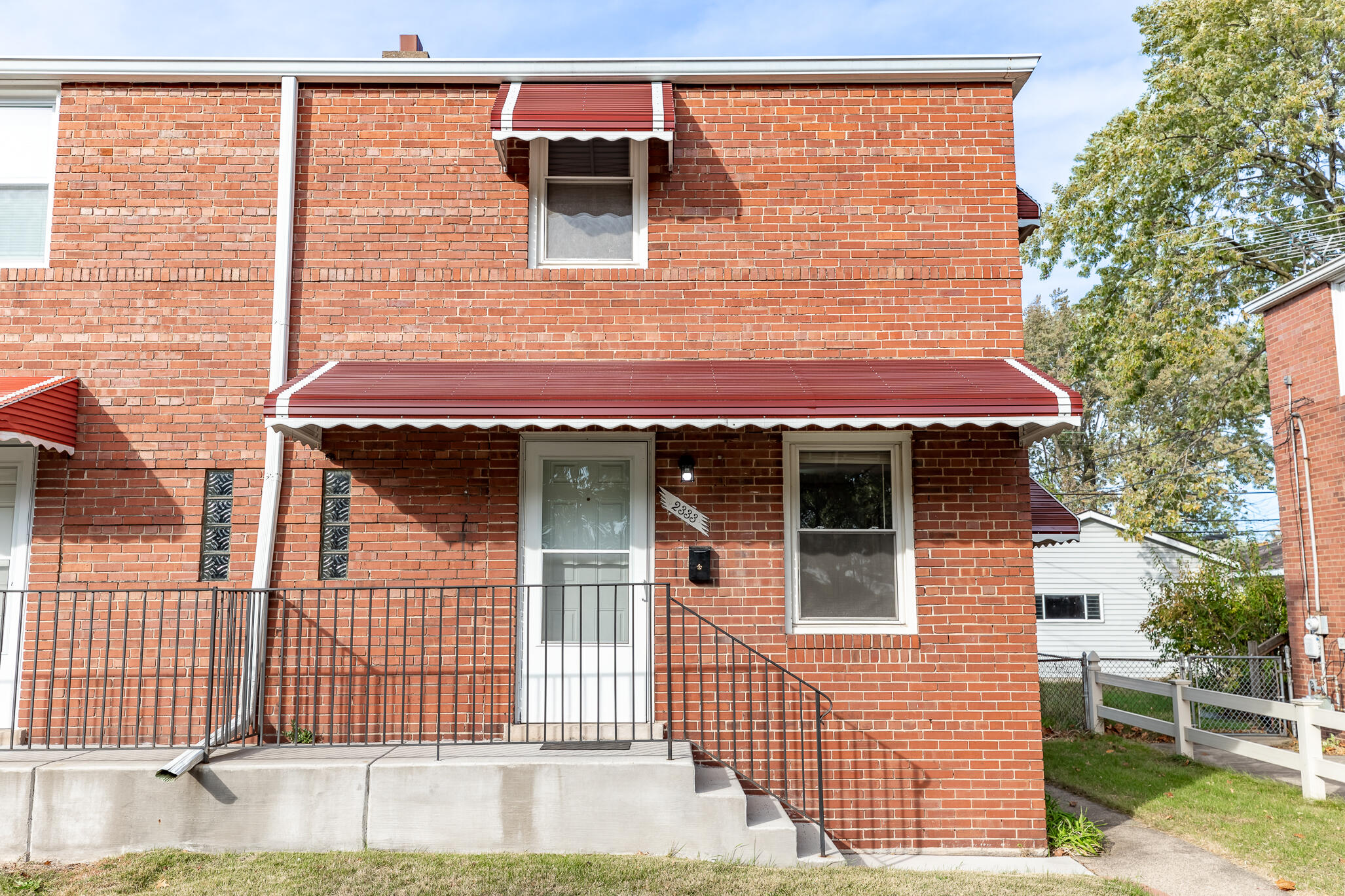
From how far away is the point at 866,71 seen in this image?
777 cm

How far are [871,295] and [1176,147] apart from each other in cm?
1450

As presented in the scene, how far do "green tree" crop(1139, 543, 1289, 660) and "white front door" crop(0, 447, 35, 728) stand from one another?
624 inches

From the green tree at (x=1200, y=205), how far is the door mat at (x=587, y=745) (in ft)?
41.3

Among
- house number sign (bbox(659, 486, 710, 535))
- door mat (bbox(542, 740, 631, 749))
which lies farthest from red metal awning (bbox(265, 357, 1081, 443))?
door mat (bbox(542, 740, 631, 749))

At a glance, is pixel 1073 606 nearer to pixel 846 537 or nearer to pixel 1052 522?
pixel 1052 522

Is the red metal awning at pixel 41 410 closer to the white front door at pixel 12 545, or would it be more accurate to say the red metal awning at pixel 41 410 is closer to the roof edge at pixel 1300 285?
the white front door at pixel 12 545

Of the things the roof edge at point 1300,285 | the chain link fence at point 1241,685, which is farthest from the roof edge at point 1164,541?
the roof edge at point 1300,285

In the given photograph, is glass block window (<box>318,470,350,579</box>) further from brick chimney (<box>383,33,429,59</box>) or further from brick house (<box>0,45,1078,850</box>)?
brick chimney (<box>383,33,429,59</box>)

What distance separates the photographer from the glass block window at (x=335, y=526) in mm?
7273

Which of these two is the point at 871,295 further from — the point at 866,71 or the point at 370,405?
the point at 370,405

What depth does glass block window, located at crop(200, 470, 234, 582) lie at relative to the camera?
7293 mm

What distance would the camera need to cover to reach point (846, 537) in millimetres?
7398

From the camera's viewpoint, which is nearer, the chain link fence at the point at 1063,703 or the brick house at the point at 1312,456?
the brick house at the point at 1312,456

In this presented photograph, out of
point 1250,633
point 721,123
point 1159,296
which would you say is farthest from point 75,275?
point 1159,296
